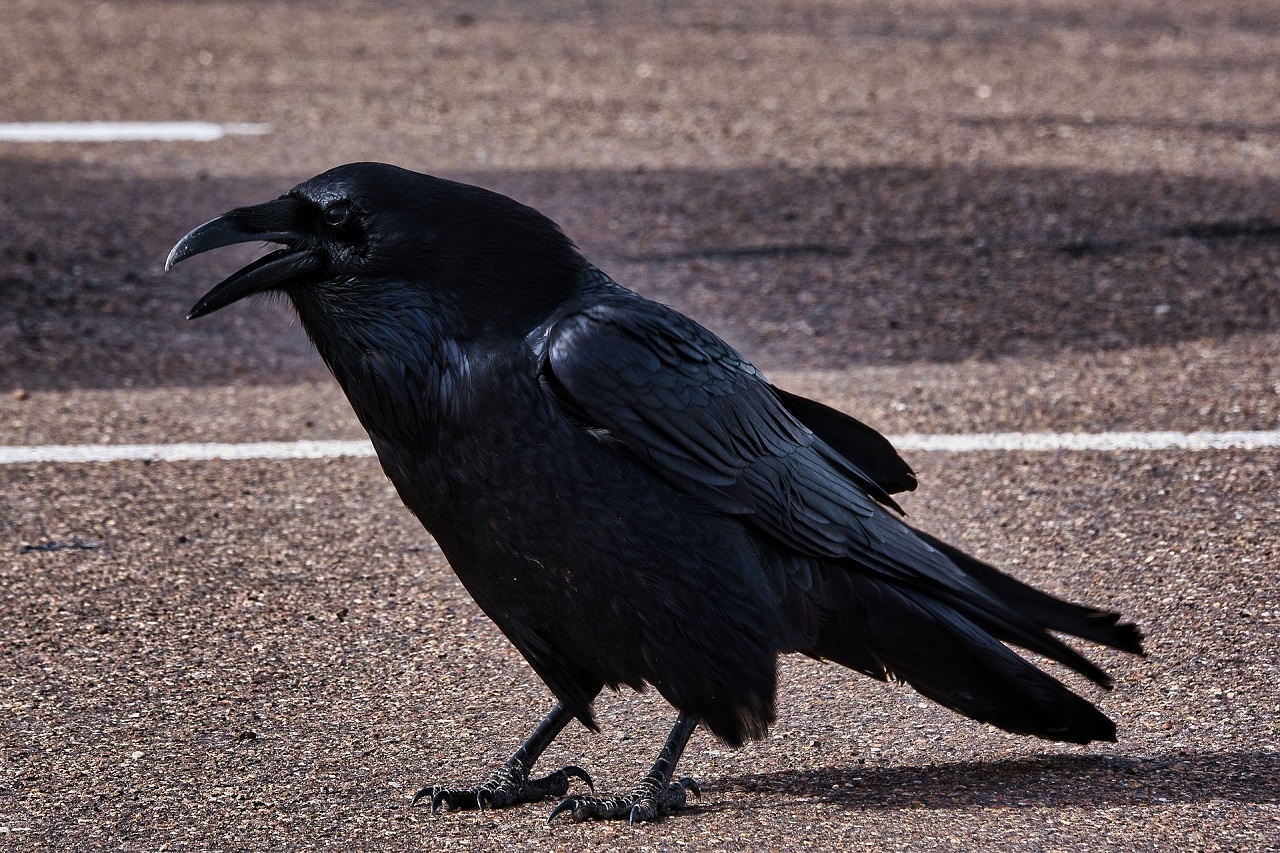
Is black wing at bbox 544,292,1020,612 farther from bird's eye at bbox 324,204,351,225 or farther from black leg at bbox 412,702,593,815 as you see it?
black leg at bbox 412,702,593,815

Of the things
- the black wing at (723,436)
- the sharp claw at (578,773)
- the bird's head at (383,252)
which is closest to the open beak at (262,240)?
the bird's head at (383,252)

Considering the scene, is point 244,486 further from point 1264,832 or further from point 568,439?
point 1264,832

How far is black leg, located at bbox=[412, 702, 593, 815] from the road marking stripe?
2586 millimetres

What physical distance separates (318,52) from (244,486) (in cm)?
791

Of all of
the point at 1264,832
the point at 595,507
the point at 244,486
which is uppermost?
the point at 595,507

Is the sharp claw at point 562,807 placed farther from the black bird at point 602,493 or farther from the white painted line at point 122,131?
the white painted line at point 122,131

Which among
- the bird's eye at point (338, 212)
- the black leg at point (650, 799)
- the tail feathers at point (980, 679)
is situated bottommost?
the black leg at point (650, 799)

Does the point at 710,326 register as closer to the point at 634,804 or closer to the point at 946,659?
the point at 946,659

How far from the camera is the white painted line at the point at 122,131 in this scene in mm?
10625

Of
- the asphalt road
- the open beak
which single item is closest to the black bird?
the open beak

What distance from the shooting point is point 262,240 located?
3.44 meters

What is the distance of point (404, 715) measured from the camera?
13.4 feet

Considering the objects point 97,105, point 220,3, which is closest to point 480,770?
point 97,105

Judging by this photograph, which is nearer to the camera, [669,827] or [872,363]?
[669,827]
